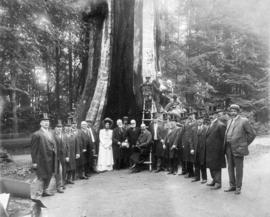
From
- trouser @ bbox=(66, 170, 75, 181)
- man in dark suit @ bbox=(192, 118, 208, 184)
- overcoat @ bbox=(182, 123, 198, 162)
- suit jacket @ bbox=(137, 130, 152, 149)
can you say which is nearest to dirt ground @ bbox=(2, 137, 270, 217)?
trouser @ bbox=(66, 170, 75, 181)

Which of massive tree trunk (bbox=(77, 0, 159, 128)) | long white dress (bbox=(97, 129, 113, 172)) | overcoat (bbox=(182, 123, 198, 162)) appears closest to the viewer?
overcoat (bbox=(182, 123, 198, 162))

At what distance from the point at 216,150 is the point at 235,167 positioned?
0.69 m

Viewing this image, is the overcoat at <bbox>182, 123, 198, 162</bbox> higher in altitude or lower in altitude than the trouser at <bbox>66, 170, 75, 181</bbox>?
higher

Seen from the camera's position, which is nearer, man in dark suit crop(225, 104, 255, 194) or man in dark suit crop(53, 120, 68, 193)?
man in dark suit crop(225, 104, 255, 194)

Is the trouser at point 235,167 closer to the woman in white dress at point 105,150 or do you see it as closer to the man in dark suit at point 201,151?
the man in dark suit at point 201,151

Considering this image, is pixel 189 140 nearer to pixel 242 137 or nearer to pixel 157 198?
pixel 242 137

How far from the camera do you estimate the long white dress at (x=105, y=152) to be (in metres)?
11.3

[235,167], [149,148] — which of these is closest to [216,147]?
[235,167]

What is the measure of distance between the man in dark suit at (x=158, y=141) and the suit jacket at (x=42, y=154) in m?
4.29

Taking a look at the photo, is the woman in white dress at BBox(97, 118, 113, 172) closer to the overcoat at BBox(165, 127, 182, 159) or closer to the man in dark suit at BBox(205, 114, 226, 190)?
the overcoat at BBox(165, 127, 182, 159)

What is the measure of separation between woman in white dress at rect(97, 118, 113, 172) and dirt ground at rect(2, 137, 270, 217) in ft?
5.26

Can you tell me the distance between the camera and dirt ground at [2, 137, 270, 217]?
5.68 meters

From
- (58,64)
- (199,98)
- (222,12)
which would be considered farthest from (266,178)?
(58,64)

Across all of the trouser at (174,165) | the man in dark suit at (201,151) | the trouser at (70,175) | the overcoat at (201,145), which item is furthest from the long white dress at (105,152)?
the overcoat at (201,145)
